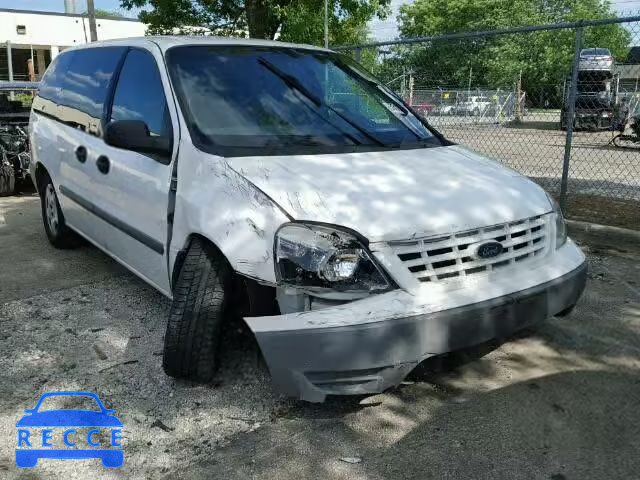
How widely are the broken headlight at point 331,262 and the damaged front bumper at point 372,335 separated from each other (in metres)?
0.09

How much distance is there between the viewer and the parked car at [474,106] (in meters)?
11.9

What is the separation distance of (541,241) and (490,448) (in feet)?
3.55

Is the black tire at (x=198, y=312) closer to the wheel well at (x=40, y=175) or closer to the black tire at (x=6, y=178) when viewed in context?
the wheel well at (x=40, y=175)

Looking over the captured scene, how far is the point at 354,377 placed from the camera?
2.71m

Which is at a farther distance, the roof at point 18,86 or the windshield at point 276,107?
the roof at point 18,86

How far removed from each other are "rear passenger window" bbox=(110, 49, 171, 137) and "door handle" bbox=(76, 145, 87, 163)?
0.51 meters

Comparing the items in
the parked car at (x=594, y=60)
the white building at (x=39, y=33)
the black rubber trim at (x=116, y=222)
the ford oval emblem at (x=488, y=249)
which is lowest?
the black rubber trim at (x=116, y=222)

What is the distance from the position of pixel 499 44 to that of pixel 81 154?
13.9 meters

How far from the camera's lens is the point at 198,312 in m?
3.09

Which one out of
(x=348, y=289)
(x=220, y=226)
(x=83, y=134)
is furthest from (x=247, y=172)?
(x=83, y=134)

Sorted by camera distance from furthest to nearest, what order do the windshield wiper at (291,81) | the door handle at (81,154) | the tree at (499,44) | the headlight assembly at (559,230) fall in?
the tree at (499,44) → the door handle at (81,154) → the windshield wiper at (291,81) → the headlight assembly at (559,230)

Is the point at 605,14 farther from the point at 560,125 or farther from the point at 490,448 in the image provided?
the point at 490,448

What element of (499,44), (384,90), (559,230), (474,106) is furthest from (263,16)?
(559,230)

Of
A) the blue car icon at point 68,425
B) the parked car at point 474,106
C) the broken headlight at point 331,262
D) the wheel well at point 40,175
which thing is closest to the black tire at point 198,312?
the blue car icon at point 68,425
